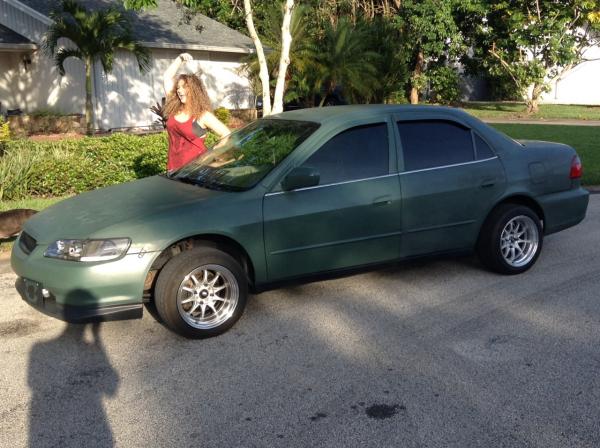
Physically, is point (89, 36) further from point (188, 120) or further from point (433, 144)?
point (433, 144)

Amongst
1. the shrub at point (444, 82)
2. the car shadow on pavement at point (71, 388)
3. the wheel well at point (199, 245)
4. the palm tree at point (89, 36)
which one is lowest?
the car shadow on pavement at point (71, 388)

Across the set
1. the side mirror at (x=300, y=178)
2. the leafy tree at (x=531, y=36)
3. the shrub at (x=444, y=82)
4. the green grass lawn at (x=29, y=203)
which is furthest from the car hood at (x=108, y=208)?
the shrub at (x=444, y=82)

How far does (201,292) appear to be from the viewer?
4.80 m

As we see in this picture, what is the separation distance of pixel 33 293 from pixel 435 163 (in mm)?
3333

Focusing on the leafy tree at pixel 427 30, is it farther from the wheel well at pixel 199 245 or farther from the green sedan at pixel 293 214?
the wheel well at pixel 199 245

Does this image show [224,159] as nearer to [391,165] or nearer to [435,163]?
[391,165]

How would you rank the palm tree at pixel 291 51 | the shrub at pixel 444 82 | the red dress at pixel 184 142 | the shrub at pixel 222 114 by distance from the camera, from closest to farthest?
the red dress at pixel 184 142 < the shrub at pixel 222 114 < the palm tree at pixel 291 51 < the shrub at pixel 444 82

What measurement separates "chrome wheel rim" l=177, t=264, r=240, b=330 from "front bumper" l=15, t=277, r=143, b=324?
0.33 m

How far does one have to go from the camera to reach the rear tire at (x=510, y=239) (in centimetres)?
604

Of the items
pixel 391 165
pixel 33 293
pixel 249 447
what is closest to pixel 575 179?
pixel 391 165

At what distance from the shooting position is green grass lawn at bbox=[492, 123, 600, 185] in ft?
40.0

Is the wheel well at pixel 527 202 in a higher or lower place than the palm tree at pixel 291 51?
lower

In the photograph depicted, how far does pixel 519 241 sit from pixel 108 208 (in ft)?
12.1

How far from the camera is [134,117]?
20453 millimetres
